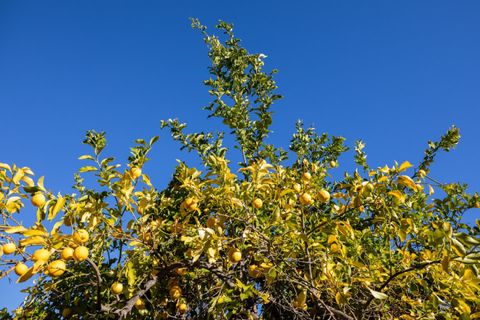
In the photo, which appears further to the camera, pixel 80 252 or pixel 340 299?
pixel 340 299

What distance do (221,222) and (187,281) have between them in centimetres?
116

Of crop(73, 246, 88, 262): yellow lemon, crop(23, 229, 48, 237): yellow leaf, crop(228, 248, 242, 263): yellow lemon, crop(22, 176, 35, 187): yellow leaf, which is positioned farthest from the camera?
crop(228, 248, 242, 263): yellow lemon

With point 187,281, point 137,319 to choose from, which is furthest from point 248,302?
point 137,319

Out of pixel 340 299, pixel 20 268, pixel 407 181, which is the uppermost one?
pixel 407 181

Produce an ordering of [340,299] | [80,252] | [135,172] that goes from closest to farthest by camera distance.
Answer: [80,252] → [340,299] → [135,172]

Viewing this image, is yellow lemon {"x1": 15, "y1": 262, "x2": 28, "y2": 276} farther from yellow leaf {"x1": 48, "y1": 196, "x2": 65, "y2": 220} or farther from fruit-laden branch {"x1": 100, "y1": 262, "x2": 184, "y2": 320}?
fruit-laden branch {"x1": 100, "y1": 262, "x2": 184, "y2": 320}

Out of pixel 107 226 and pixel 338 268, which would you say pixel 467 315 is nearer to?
pixel 338 268

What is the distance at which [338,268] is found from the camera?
1.84 meters

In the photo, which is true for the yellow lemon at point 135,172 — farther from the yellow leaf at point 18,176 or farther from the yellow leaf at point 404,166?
the yellow leaf at point 404,166

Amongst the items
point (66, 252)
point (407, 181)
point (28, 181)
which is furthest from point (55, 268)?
point (407, 181)

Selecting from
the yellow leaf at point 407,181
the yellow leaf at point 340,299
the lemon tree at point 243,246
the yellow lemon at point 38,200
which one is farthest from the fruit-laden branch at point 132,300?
the yellow leaf at point 407,181

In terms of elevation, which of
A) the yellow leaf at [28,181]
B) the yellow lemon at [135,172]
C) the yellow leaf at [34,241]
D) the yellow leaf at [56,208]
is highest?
the yellow lemon at [135,172]

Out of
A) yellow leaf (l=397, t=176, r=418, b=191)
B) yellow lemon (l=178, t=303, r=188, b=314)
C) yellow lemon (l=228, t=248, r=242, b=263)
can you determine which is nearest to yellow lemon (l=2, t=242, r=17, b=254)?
yellow lemon (l=228, t=248, r=242, b=263)

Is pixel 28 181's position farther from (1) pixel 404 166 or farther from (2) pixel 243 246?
(1) pixel 404 166
